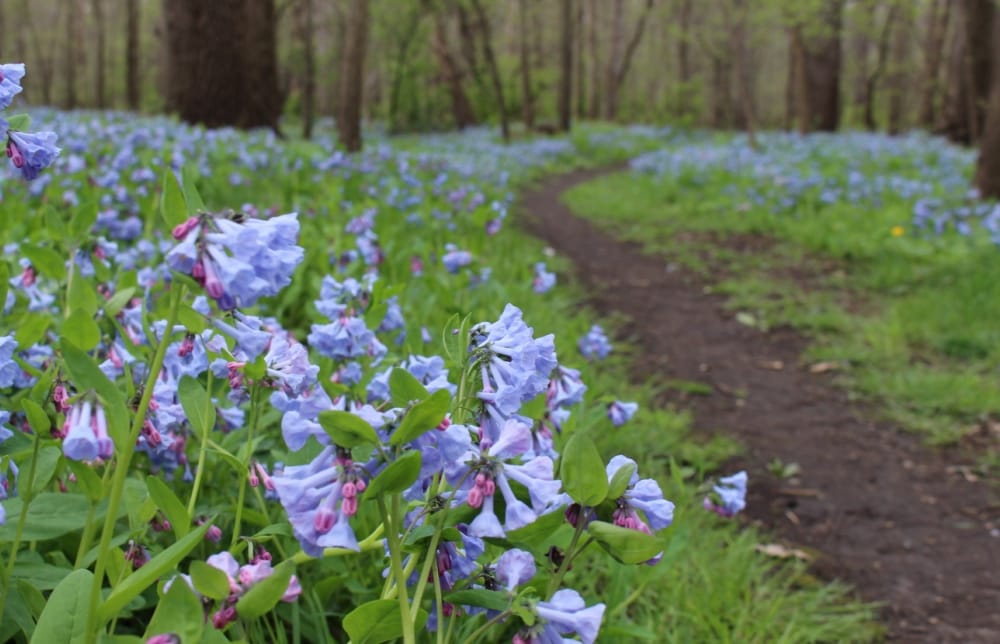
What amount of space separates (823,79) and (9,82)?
16.5m

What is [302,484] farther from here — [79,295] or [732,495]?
[732,495]

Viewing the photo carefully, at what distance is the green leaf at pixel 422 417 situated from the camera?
0.76 meters

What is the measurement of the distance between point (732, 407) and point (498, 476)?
2848mm

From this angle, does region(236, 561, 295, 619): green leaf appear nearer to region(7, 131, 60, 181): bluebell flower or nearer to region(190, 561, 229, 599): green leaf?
region(190, 561, 229, 599): green leaf

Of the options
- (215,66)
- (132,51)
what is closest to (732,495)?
(215,66)

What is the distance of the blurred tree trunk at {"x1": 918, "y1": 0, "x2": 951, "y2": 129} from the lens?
520 inches

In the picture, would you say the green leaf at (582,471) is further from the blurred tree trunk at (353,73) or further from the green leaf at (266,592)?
the blurred tree trunk at (353,73)

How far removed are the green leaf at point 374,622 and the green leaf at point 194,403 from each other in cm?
34

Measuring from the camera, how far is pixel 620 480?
0.88 metres

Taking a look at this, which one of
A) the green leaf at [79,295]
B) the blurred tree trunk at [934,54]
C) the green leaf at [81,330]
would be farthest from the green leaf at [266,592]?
the blurred tree trunk at [934,54]

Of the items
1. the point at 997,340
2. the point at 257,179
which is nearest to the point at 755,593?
the point at 997,340

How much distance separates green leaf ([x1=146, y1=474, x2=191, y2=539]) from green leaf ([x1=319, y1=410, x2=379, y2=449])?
210mm

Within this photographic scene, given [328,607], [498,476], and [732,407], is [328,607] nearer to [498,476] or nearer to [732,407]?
[498,476]

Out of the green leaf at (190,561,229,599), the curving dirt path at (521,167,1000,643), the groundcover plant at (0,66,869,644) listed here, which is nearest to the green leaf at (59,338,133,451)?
the groundcover plant at (0,66,869,644)
